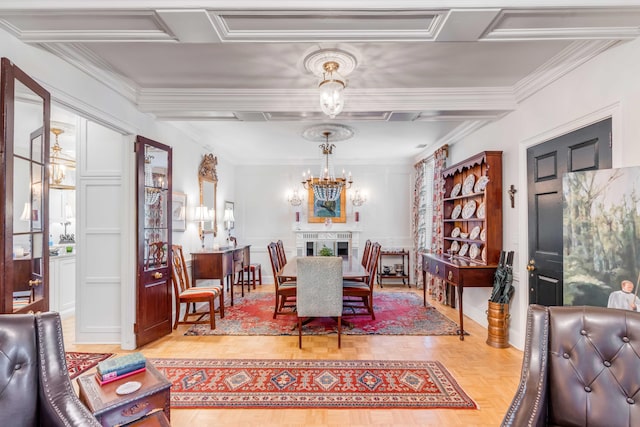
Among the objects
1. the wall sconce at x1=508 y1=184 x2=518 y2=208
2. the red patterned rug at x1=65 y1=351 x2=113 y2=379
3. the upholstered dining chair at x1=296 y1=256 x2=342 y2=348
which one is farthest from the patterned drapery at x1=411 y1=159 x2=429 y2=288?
the red patterned rug at x1=65 y1=351 x2=113 y2=379

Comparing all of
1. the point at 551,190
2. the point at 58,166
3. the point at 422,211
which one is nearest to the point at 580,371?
the point at 551,190

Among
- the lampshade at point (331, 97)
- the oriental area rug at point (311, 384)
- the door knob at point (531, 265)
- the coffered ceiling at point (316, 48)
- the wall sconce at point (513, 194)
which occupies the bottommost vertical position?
the oriental area rug at point (311, 384)

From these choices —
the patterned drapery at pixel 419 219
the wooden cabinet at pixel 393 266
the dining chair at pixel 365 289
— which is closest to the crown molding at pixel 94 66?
the dining chair at pixel 365 289

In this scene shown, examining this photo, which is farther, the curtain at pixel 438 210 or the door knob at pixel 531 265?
the curtain at pixel 438 210

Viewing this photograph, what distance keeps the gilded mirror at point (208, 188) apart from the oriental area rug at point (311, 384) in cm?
248

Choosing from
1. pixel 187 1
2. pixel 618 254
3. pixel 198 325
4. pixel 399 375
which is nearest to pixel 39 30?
pixel 187 1

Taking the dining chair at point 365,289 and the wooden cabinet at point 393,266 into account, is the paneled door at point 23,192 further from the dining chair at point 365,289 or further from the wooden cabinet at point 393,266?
the wooden cabinet at point 393,266

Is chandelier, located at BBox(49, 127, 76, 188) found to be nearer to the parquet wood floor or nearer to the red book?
the parquet wood floor

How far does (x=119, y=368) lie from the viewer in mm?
1671

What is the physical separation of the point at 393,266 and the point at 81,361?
210 inches

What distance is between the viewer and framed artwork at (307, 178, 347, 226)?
21.9ft

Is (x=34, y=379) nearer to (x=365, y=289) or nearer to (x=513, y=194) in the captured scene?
(x=365, y=289)

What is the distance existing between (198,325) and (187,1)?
3568 millimetres

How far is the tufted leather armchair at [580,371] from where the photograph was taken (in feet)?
4.23
